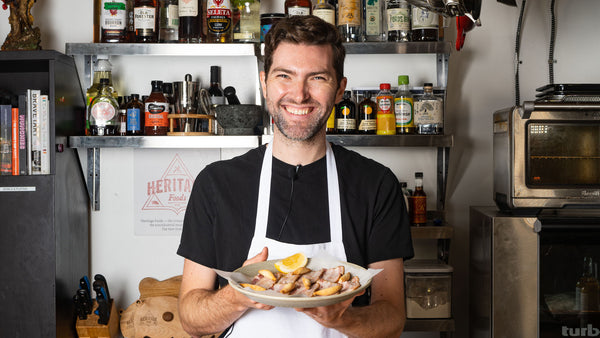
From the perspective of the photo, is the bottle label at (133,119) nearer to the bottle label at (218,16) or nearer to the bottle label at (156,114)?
the bottle label at (156,114)

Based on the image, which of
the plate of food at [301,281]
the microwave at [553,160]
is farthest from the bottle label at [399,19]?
the plate of food at [301,281]

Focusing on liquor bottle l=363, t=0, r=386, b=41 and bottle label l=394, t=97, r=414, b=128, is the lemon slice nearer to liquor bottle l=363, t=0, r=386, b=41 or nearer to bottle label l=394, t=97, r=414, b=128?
bottle label l=394, t=97, r=414, b=128

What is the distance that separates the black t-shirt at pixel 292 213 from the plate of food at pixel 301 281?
11 centimetres

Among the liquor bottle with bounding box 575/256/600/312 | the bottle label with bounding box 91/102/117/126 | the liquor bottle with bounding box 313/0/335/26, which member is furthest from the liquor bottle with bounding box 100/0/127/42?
the liquor bottle with bounding box 575/256/600/312

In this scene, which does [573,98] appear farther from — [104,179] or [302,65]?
[104,179]

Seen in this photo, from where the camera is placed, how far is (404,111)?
2252 millimetres

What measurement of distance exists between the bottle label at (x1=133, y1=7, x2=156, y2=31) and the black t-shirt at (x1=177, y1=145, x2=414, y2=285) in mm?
1018

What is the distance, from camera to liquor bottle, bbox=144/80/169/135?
7.58ft

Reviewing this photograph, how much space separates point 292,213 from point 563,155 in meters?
1.12

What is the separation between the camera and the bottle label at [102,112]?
232cm

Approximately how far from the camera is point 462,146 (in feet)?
8.33

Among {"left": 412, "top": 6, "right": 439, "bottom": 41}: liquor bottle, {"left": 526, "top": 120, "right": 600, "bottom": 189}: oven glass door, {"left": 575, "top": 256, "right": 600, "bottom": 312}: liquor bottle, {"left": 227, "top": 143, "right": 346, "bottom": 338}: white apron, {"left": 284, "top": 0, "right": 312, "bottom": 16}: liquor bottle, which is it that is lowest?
{"left": 575, "top": 256, "right": 600, "bottom": 312}: liquor bottle

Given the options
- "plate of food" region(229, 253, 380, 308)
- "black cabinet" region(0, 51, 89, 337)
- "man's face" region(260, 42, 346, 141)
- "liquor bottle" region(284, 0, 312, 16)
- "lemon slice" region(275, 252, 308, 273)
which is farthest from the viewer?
"liquor bottle" region(284, 0, 312, 16)

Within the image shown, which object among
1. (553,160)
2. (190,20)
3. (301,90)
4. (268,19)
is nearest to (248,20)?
(268,19)
